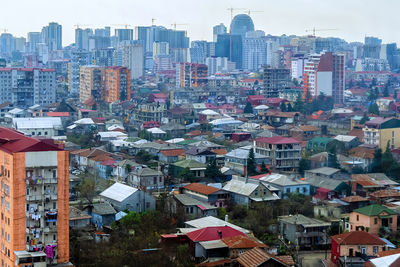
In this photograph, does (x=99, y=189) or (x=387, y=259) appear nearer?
(x=387, y=259)

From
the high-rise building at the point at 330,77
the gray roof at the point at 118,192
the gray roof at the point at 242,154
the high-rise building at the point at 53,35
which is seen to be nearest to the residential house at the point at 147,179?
the gray roof at the point at 118,192

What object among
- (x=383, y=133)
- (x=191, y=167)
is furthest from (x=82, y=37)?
(x=191, y=167)

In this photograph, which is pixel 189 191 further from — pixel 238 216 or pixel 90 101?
pixel 90 101

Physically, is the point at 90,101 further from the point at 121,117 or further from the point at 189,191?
the point at 189,191

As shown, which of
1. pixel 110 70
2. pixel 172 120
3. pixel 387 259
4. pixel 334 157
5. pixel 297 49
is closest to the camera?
pixel 387 259

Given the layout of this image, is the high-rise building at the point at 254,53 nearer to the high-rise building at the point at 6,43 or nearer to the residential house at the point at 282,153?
the high-rise building at the point at 6,43

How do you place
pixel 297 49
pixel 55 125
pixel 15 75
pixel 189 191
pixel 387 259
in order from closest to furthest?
pixel 387 259 → pixel 189 191 → pixel 55 125 → pixel 15 75 → pixel 297 49

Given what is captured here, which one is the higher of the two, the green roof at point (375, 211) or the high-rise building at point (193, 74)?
the high-rise building at point (193, 74)

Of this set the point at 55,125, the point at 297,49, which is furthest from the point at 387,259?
the point at 297,49
